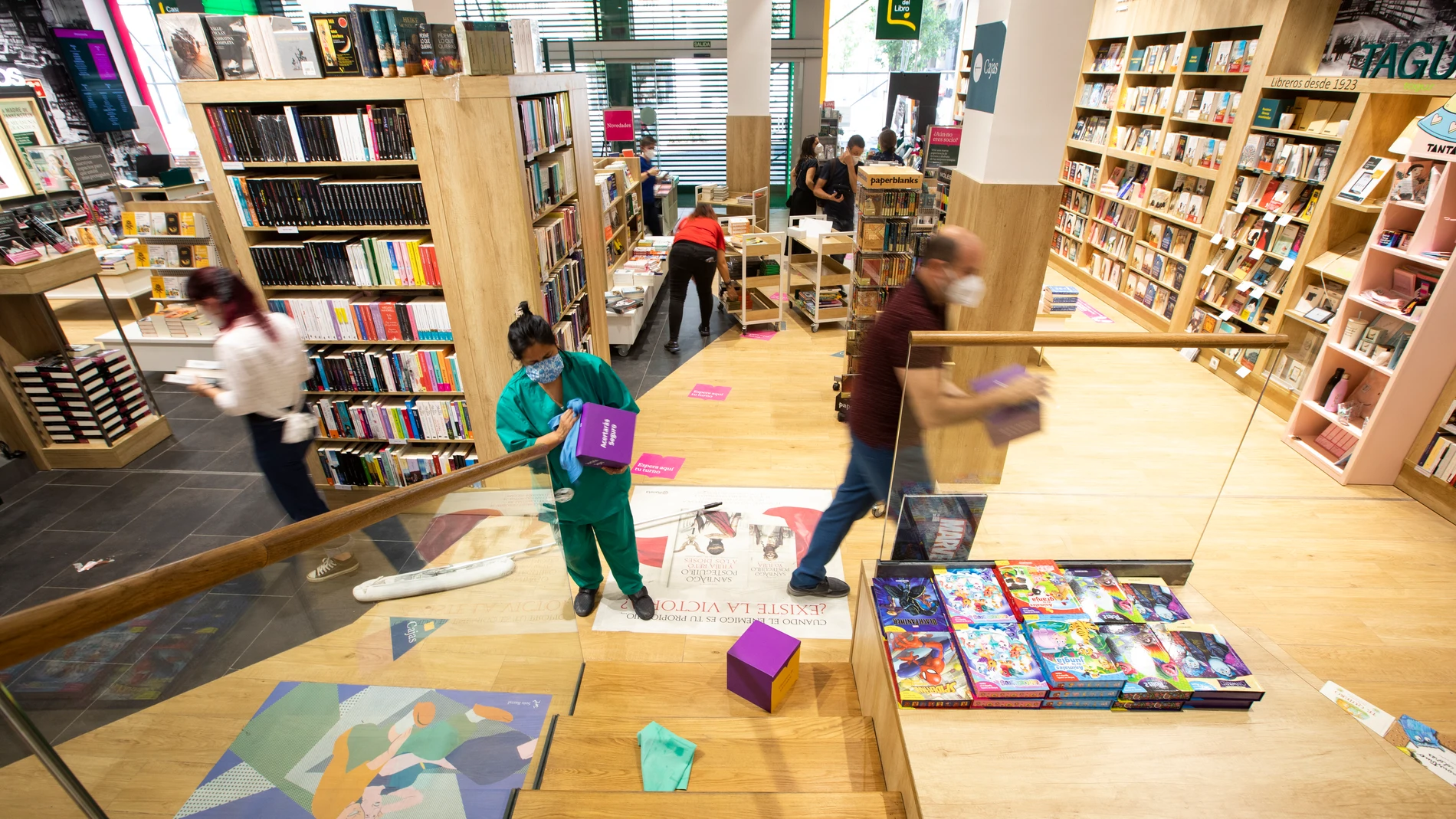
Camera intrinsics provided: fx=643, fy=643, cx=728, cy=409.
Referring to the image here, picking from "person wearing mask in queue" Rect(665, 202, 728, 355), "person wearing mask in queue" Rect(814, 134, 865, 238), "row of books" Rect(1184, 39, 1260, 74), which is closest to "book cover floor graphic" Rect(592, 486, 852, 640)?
"person wearing mask in queue" Rect(665, 202, 728, 355)

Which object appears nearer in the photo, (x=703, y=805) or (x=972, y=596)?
(x=703, y=805)

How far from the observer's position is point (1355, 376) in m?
4.55

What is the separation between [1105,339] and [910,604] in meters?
1.15

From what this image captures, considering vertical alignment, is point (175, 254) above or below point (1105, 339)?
below

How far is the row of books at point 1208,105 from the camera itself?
5867mm

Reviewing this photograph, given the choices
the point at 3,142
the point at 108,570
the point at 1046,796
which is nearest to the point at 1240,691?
the point at 1046,796

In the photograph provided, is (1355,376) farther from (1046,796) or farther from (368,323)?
(368,323)

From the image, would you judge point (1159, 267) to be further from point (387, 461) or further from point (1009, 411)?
point (387, 461)

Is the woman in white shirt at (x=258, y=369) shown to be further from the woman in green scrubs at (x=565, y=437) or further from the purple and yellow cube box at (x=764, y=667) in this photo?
the purple and yellow cube box at (x=764, y=667)

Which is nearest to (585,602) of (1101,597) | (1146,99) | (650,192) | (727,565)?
(727,565)

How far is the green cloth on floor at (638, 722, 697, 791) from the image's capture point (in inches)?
85.8

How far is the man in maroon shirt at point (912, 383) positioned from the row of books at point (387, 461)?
2566 millimetres

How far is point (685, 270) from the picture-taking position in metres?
6.65

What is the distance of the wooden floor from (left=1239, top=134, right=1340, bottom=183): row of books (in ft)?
7.92
